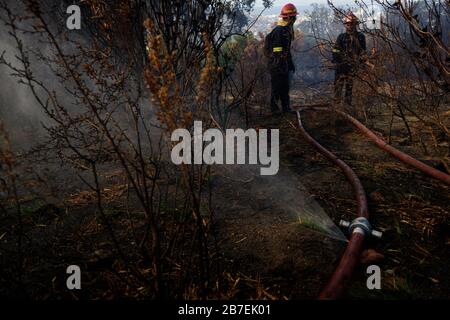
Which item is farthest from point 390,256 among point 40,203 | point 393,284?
point 40,203

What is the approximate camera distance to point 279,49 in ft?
21.7

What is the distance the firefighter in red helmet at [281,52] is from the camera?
6.57m

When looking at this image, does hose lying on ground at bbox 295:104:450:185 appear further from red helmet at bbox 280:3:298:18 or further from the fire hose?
red helmet at bbox 280:3:298:18

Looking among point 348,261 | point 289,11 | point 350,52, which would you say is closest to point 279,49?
point 289,11

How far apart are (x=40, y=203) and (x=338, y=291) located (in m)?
2.74

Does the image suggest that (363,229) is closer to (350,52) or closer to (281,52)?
(350,52)

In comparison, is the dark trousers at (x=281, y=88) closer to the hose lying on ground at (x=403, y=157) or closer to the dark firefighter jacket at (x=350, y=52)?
the dark firefighter jacket at (x=350, y=52)

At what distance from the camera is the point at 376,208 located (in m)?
2.79

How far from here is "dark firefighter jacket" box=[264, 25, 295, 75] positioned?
6.55m

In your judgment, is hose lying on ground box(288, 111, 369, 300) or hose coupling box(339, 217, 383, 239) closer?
hose lying on ground box(288, 111, 369, 300)

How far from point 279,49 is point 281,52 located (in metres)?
0.09

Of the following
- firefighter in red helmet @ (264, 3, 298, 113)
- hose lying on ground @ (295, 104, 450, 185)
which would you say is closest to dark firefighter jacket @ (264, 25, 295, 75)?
firefighter in red helmet @ (264, 3, 298, 113)

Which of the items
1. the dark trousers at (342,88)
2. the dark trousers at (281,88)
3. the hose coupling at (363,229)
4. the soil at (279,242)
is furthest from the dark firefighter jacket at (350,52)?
the hose coupling at (363,229)
